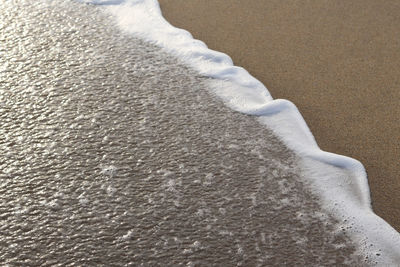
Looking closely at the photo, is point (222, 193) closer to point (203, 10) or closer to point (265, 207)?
point (265, 207)

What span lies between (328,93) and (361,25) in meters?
0.76

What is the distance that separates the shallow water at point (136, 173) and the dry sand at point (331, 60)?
256 mm

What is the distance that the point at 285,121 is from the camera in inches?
88.4

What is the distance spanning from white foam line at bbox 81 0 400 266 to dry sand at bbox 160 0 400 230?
0.16 ft

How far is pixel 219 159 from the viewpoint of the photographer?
2012 mm

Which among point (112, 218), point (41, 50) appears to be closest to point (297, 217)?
point (112, 218)

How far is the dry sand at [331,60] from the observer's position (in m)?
2.09

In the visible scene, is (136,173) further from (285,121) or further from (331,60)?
(331,60)

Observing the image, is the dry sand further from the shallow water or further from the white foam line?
the shallow water

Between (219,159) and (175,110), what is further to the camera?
(175,110)

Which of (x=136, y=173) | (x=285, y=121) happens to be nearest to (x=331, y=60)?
(x=285, y=121)

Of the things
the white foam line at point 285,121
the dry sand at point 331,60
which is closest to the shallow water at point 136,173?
the white foam line at point 285,121

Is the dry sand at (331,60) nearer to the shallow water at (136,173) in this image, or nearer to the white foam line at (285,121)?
the white foam line at (285,121)

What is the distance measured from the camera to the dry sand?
6.87ft
